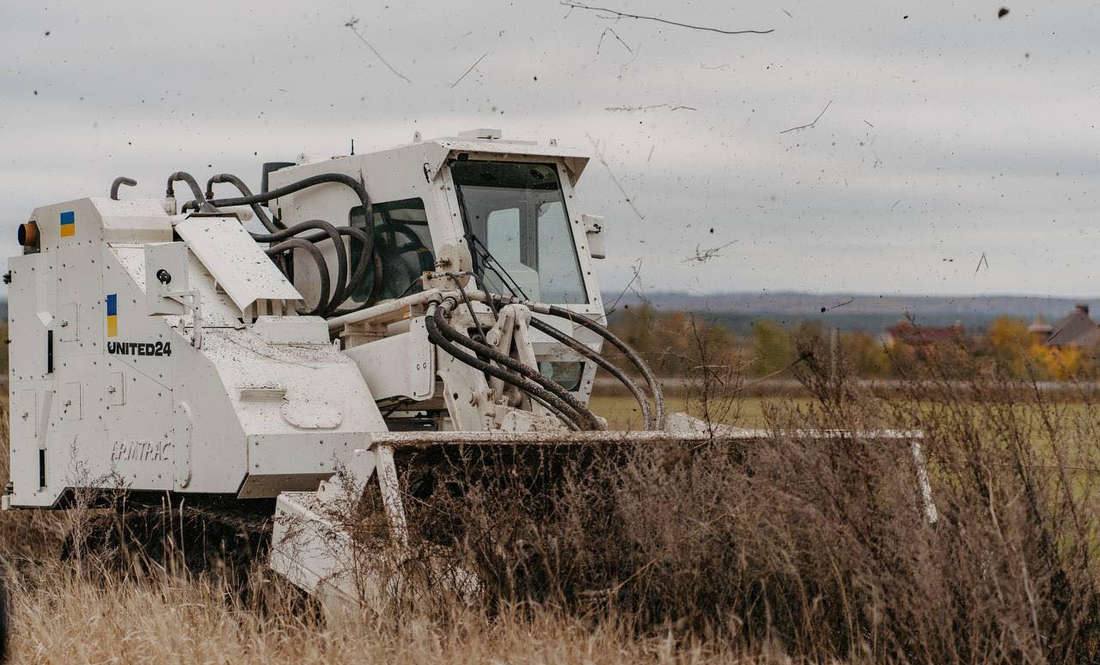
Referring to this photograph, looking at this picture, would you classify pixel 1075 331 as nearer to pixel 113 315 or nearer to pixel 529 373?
pixel 529 373

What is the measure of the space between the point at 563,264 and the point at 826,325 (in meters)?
2.86

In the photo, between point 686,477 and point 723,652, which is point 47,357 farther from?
point 723,652

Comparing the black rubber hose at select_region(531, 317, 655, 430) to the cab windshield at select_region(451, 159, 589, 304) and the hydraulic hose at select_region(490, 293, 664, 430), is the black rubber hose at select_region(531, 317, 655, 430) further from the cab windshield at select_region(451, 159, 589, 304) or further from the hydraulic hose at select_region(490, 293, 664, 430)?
the cab windshield at select_region(451, 159, 589, 304)

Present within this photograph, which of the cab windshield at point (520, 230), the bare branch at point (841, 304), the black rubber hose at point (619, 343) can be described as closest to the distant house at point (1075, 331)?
the bare branch at point (841, 304)

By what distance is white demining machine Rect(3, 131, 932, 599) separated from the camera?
8.70 meters

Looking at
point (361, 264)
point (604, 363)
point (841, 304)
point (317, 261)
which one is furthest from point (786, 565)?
point (317, 261)

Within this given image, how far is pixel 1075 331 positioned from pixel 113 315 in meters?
5.96

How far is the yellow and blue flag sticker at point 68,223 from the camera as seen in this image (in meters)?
10.3

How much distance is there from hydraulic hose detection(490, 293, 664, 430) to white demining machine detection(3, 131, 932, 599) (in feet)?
0.04

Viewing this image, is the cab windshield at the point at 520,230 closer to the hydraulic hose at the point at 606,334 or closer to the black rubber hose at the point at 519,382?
the hydraulic hose at the point at 606,334

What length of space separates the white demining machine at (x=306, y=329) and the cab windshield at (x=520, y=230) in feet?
0.05

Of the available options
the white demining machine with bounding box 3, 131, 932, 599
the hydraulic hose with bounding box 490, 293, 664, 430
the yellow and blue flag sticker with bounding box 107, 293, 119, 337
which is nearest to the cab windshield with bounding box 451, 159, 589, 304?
the white demining machine with bounding box 3, 131, 932, 599

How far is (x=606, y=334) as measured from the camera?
9.65m

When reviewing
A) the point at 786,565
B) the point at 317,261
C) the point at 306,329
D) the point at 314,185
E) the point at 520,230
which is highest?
the point at 314,185
